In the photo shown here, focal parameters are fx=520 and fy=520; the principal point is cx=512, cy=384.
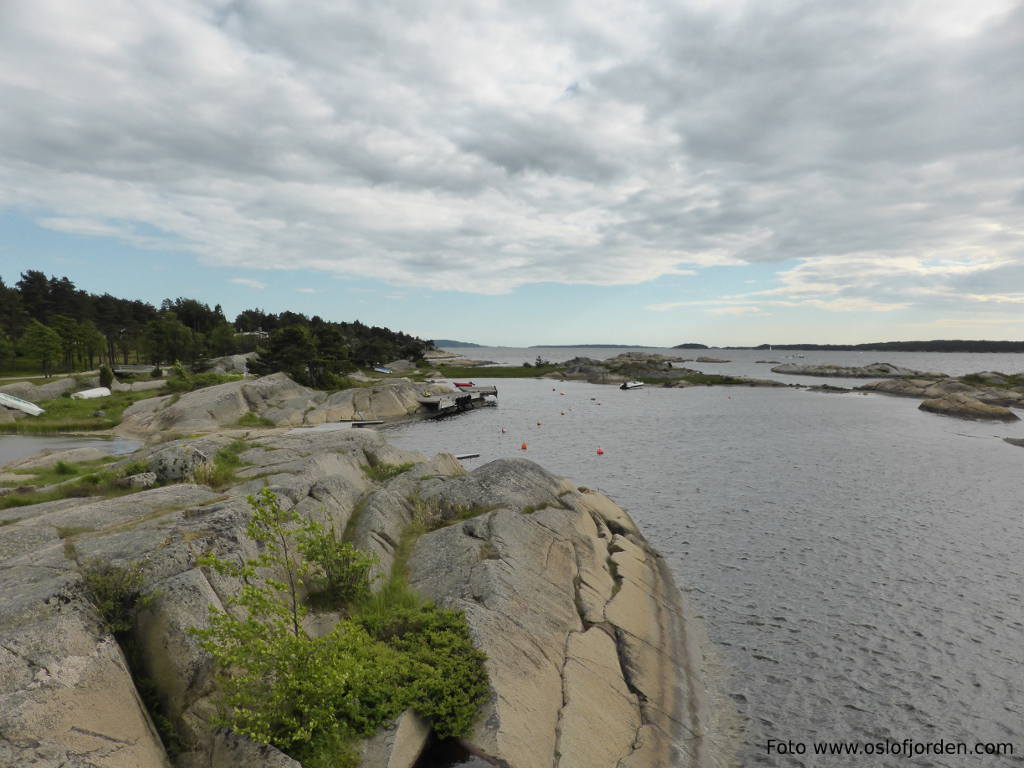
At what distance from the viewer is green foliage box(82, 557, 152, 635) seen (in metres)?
9.29

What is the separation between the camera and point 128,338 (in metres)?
122

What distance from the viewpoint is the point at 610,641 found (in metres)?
15.0

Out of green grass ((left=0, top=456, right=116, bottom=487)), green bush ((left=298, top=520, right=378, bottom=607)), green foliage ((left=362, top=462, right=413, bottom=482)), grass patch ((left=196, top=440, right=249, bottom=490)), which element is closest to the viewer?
green bush ((left=298, top=520, right=378, bottom=607))

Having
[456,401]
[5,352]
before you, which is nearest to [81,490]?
[456,401]

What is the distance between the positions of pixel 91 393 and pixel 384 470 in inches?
2214

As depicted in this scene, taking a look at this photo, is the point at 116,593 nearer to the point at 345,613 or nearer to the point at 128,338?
the point at 345,613

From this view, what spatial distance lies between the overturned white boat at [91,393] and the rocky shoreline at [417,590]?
47.7m

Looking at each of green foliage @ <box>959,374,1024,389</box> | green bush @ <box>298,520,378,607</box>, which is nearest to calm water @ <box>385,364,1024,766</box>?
→ green bush @ <box>298,520,378,607</box>

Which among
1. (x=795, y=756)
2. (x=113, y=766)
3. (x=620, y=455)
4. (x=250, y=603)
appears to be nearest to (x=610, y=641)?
(x=795, y=756)

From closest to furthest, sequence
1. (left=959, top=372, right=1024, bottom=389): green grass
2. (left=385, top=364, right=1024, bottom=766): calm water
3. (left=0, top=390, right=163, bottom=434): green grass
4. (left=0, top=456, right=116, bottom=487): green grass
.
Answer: (left=385, top=364, right=1024, bottom=766): calm water, (left=0, top=456, right=116, bottom=487): green grass, (left=0, top=390, right=163, bottom=434): green grass, (left=959, top=372, right=1024, bottom=389): green grass

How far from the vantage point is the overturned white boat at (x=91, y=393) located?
59812mm

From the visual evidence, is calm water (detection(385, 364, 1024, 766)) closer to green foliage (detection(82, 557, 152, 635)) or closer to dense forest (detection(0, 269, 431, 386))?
green foliage (detection(82, 557, 152, 635))

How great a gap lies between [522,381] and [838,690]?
427 ft

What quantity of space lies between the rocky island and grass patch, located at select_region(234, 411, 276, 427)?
34.2 m
